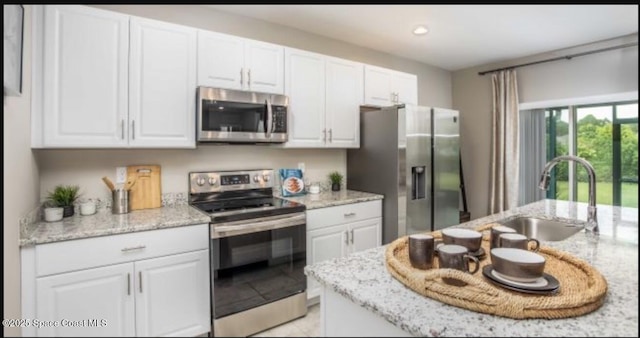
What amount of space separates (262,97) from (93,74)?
3.37 ft

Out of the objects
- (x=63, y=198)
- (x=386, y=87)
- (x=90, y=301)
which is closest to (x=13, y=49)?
(x=63, y=198)

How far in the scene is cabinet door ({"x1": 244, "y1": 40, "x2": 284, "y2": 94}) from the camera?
2365 mm

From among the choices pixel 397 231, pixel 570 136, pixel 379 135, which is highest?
pixel 379 135

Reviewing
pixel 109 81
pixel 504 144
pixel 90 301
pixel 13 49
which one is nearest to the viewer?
pixel 13 49

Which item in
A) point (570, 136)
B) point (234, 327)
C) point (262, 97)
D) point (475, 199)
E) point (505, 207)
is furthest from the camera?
point (475, 199)

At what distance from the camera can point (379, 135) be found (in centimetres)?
285

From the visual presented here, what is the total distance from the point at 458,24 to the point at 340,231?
7.05 ft

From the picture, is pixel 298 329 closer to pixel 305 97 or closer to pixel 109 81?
pixel 305 97

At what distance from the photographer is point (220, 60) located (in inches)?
88.0

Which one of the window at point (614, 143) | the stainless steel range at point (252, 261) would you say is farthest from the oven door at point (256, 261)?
the window at point (614, 143)

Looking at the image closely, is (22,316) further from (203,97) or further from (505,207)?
(505,207)

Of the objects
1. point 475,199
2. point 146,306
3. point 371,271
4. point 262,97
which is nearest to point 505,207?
point 475,199

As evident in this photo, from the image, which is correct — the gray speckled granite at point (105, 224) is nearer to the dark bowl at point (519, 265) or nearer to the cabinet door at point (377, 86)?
the dark bowl at point (519, 265)

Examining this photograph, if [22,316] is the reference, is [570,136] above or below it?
above
